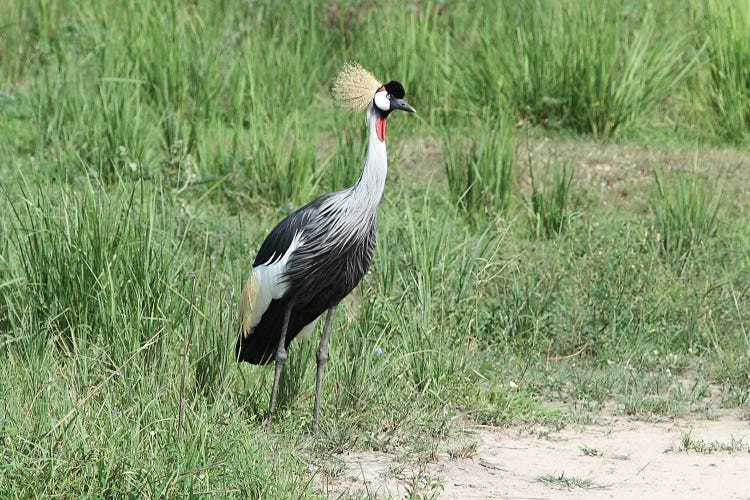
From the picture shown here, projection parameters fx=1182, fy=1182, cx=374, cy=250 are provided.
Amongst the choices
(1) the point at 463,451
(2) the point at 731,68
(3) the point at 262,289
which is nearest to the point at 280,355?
(3) the point at 262,289

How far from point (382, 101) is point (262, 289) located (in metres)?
0.87

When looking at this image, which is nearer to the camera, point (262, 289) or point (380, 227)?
point (262, 289)

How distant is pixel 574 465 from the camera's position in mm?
4547

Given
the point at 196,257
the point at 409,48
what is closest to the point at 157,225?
the point at 196,257

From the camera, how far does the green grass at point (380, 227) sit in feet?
14.1

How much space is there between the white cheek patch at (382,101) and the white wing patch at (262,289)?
1.88ft

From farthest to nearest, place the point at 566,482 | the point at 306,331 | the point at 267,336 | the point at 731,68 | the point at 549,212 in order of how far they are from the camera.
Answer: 1. the point at 731,68
2. the point at 549,212
3. the point at 306,331
4. the point at 267,336
5. the point at 566,482

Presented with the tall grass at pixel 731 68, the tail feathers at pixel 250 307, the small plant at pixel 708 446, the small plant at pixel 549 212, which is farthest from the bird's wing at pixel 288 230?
the tall grass at pixel 731 68

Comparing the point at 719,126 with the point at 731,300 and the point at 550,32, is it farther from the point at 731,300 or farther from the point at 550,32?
the point at 731,300

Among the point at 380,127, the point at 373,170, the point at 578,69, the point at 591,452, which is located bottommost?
the point at 591,452

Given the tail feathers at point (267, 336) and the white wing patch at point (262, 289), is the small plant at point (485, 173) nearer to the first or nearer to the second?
the tail feathers at point (267, 336)

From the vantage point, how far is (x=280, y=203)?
7254 mm

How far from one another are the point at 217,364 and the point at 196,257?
1.50 m

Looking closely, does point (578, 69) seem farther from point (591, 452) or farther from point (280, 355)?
point (280, 355)
